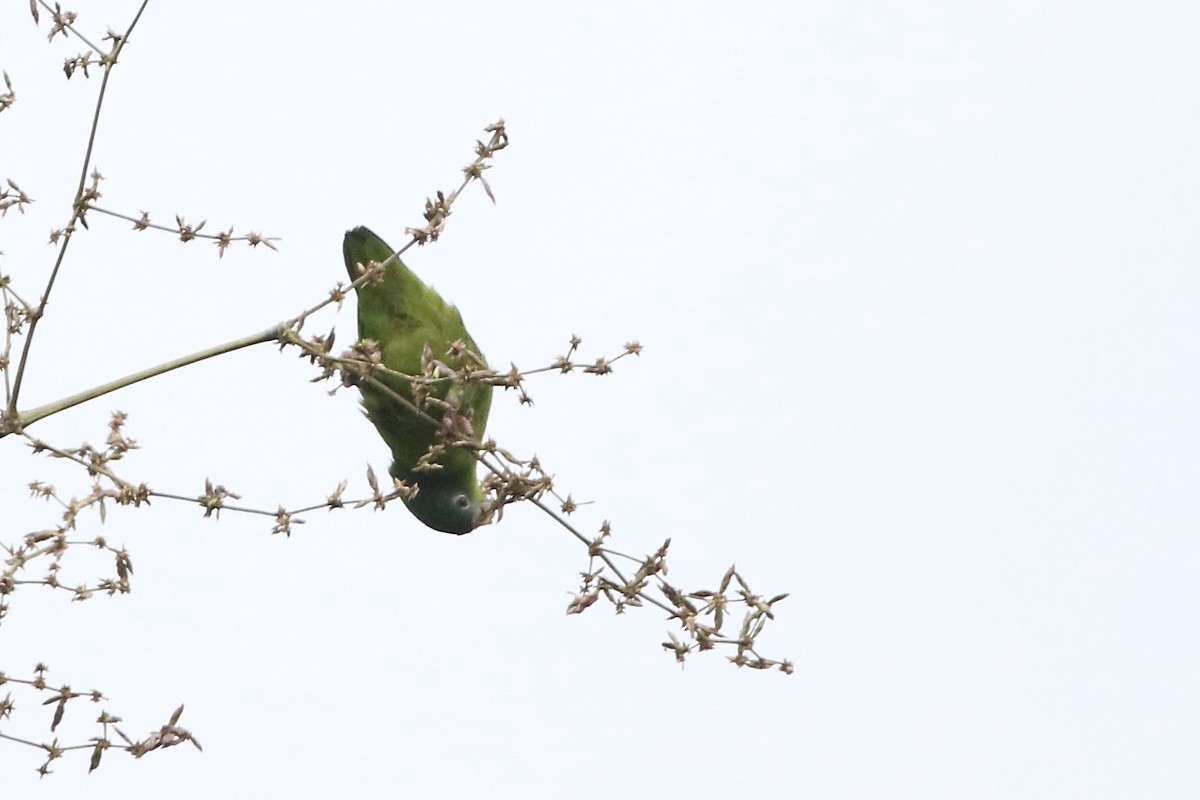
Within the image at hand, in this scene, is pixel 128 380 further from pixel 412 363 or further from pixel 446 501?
pixel 446 501

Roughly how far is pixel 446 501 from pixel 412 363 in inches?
16.0

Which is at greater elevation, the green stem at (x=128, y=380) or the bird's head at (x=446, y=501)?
the bird's head at (x=446, y=501)

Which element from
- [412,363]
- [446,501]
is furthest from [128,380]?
[446,501]

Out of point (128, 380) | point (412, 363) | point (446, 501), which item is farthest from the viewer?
point (446, 501)

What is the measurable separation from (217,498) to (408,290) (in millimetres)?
1069

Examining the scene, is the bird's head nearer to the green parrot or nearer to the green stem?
the green parrot

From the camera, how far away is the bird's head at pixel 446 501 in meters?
3.59

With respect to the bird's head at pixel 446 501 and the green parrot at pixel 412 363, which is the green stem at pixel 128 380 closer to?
the green parrot at pixel 412 363

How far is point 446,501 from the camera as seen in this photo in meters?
3.60

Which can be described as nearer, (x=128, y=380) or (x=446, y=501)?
(x=128, y=380)

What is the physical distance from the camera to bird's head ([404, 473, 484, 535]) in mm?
3590

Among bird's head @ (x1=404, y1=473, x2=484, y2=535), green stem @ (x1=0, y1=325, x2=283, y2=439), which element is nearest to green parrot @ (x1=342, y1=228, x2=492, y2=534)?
bird's head @ (x1=404, y1=473, x2=484, y2=535)

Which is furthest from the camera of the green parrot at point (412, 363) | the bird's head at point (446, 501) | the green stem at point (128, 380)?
the bird's head at point (446, 501)

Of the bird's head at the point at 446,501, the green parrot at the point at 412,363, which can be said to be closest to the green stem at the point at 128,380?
the green parrot at the point at 412,363
